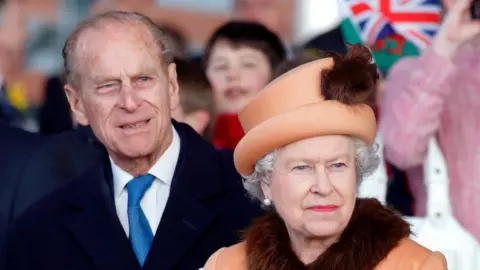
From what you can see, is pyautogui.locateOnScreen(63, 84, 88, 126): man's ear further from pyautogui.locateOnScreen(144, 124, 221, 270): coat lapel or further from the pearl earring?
the pearl earring

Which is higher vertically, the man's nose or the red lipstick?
the red lipstick

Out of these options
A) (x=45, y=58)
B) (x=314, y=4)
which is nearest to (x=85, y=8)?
(x=45, y=58)

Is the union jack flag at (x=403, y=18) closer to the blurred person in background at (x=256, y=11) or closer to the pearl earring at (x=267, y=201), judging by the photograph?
the pearl earring at (x=267, y=201)

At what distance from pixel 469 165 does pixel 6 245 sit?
6.15 feet

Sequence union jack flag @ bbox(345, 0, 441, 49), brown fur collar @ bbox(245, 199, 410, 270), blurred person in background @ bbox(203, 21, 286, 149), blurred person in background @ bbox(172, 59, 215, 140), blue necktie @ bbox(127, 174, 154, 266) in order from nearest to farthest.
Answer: brown fur collar @ bbox(245, 199, 410, 270), blue necktie @ bbox(127, 174, 154, 266), union jack flag @ bbox(345, 0, 441, 49), blurred person in background @ bbox(172, 59, 215, 140), blurred person in background @ bbox(203, 21, 286, 149)

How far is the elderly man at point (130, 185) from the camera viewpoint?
16.5 feet

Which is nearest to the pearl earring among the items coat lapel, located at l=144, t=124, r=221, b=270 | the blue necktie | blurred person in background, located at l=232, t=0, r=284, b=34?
coat lapel, located at l=144, t=124, r=221, b=270

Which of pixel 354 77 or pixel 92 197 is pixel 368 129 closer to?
pixel 354 77

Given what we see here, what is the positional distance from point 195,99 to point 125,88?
1490mm

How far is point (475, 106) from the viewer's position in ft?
19.0

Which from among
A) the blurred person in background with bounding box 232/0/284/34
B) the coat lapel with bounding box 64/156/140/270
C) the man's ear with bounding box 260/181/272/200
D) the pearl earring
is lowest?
the blurred person in background with bounding box 232/0/284/34

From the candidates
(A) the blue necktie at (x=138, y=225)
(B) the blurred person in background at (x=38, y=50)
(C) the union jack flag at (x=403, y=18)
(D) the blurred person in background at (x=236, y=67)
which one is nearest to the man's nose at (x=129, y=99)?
(A) the blue necktie at (x=138, y=225)

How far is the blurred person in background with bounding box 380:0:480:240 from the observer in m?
5.78

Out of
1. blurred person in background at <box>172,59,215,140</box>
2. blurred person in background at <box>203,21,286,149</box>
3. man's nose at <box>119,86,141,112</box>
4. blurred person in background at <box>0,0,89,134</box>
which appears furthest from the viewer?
blurred person in background at <box>0,0,89,134</box>
